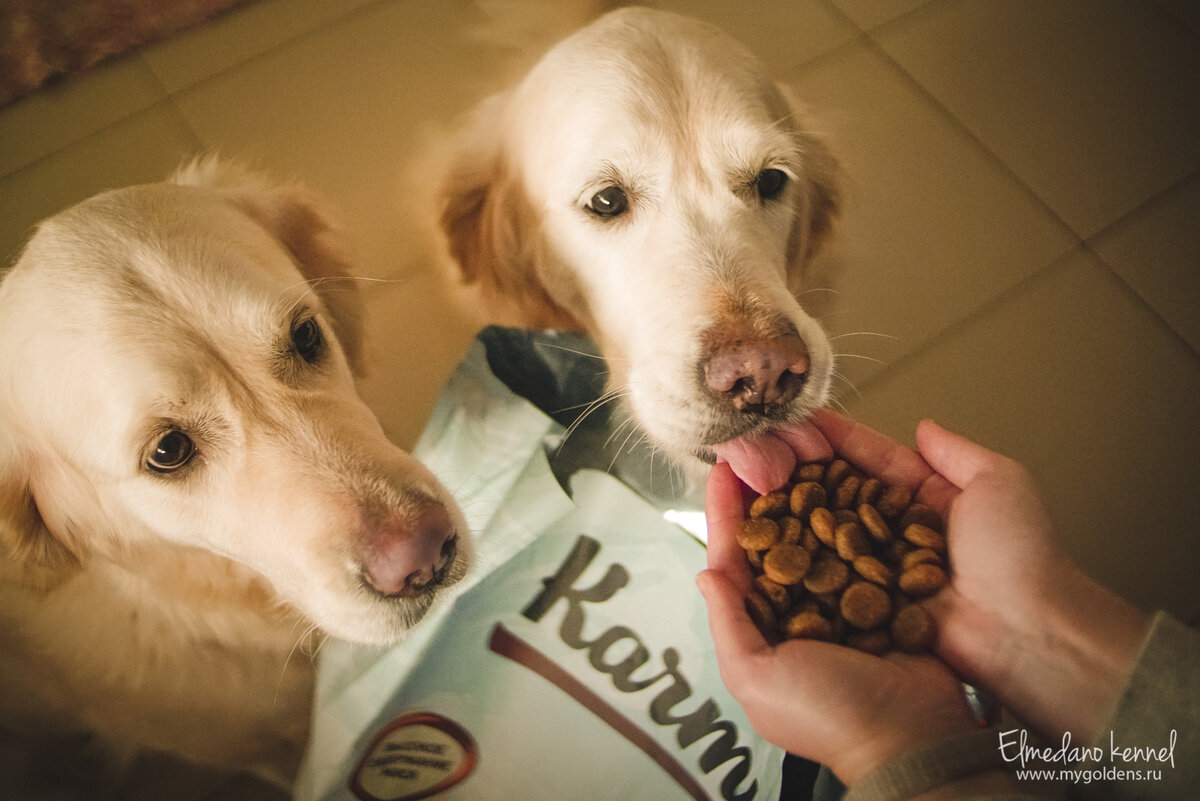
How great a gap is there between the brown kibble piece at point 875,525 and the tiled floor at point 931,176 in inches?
26.0

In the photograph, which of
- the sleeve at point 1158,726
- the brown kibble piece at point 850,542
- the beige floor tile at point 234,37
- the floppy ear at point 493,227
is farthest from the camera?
the beige floor tile at point 234,37

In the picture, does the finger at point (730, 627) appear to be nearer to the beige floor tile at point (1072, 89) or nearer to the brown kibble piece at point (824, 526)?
the brown kibble piece at point (824, 526)

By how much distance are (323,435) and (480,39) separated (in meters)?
1.50

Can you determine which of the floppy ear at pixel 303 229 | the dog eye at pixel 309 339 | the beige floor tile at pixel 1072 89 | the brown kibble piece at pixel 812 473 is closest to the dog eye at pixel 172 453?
the dog eye at pixel 309 339

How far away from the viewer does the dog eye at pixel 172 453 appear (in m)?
0.96

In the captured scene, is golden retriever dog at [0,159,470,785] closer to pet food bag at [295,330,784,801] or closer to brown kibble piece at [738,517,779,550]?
pet food bag at [295,330,784,801]

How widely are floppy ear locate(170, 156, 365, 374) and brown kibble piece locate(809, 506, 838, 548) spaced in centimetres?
88

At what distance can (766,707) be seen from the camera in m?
0.93

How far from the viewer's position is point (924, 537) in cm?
→ 103

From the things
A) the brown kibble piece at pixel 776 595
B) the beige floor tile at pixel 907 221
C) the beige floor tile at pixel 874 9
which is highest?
the beige floor tile at pixel 874 9

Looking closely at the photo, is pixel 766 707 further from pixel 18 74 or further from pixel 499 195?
pixel 18 74

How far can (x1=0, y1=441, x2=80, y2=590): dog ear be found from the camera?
3.46ft

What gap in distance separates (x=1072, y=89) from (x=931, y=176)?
50 cm

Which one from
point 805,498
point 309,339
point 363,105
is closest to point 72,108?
point 363,105
